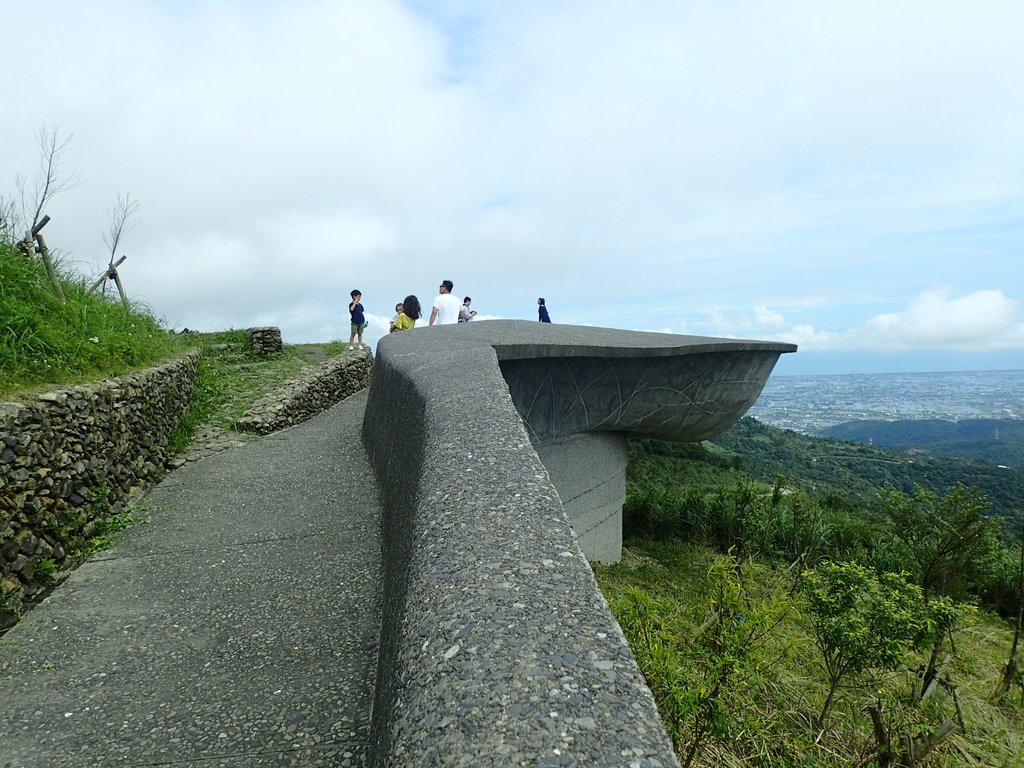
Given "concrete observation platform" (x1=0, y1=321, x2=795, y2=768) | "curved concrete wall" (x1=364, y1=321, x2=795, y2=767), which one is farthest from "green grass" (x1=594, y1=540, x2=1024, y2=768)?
"concrete observation platform" (x1=0, y1=321, x2=795, y2=768)

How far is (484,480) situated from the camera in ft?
9.68

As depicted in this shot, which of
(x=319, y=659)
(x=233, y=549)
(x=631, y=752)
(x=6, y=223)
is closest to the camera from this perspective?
(x=631, y=752)

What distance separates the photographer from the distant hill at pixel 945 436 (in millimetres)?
66225

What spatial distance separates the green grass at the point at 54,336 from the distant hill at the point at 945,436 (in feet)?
224

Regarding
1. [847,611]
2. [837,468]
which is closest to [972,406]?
[837,468]

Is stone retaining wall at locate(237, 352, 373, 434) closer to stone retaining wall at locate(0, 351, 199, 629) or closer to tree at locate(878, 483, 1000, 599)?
stone retaining wall at locate(0, 351, 199, 629)

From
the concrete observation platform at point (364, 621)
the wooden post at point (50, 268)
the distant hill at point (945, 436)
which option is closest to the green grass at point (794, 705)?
the concrete observation platform at point (364, 621)

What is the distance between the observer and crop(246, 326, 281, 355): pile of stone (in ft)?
55.4

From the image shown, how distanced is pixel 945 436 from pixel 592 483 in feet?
327

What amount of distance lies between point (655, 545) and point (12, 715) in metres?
15.0

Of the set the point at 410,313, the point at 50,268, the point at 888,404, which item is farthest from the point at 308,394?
the point at 888,404

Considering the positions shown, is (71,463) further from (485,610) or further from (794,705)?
(794,705)

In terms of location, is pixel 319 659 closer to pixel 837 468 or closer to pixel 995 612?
pixel 995 612

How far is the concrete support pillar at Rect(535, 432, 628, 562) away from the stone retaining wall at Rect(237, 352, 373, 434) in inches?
163
